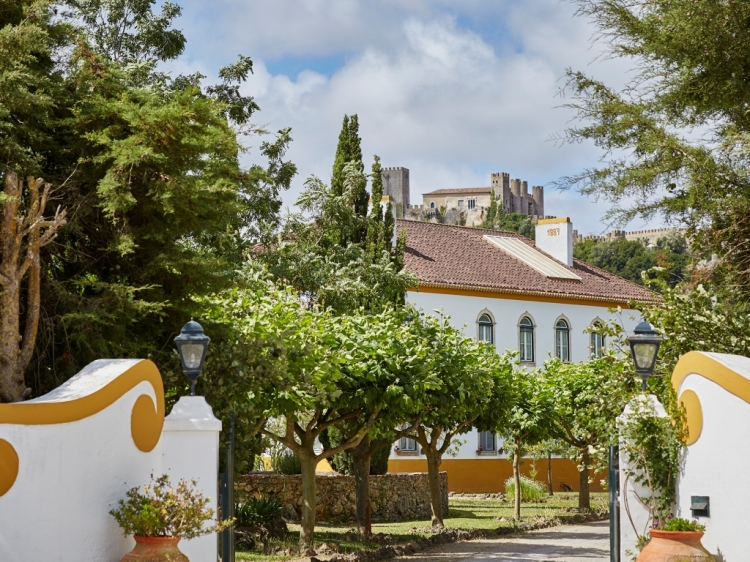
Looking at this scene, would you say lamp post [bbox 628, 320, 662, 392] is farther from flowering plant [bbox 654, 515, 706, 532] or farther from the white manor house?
the white manor house

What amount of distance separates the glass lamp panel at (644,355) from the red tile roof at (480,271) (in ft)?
80.2

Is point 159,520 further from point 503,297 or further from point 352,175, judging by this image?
point 503,297

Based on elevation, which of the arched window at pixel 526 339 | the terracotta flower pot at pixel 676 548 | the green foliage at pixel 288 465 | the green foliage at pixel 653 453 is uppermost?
the arched window at pixel 526 339

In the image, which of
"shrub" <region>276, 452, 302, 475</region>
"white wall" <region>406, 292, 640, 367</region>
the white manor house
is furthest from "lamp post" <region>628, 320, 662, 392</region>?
"white wall" <region>406, 292, 640, 367</region>

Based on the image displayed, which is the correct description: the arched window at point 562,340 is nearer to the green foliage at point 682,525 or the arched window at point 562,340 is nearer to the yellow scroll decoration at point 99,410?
the green foliage at point 682,525

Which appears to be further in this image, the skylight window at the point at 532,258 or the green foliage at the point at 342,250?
the skylight window at the point at 532,258

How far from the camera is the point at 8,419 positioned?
717cm

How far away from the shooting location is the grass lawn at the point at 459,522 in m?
18.6

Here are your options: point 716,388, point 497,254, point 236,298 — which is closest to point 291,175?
point 236,298

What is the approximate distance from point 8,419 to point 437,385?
420 inches

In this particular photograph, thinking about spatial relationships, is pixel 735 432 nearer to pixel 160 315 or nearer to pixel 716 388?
pixel 716 388

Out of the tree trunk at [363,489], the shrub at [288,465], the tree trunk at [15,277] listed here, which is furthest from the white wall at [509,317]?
the tree trunk at [15,277]

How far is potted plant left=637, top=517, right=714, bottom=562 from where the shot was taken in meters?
8.84

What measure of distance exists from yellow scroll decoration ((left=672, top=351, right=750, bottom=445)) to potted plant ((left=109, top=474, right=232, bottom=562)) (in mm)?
4665
